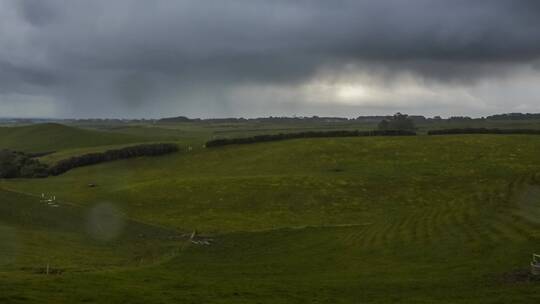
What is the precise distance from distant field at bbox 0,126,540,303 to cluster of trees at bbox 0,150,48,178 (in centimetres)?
744

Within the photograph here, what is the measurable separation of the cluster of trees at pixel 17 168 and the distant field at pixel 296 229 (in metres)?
7.44

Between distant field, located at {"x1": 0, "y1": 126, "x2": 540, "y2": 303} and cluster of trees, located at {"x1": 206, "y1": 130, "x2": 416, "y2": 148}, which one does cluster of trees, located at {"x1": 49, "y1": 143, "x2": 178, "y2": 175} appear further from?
cluster of trees, located at {"x1": 206, "y1": 130, "x2": 416, "y2": 148}

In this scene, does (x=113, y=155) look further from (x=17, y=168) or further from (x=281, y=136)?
(x=281, y=136)

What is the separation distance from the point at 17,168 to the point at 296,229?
88401 millimetres

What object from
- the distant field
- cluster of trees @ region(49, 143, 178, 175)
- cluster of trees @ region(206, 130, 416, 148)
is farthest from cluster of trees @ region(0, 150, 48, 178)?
cluster of trees @ region(206, 130, 416, 148)

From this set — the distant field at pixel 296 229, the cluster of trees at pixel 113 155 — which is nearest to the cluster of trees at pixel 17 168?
the cluster of trees at pixel 113 155

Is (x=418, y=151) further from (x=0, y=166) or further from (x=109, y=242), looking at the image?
(x=0, y=166)

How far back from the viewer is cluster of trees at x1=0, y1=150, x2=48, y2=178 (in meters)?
121

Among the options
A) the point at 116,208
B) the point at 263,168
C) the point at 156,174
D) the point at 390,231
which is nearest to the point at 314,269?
the point at 390,231

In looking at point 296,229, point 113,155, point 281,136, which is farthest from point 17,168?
point 296,229

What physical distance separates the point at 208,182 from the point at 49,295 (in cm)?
6622

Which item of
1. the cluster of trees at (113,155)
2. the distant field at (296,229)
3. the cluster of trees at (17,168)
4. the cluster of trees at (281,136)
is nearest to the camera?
the distant field at (296,229)

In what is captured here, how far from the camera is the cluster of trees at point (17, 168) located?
121 m

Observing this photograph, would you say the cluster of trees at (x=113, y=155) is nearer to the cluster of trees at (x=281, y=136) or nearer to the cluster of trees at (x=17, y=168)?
the cluster of trees at (x=17, y=168)
